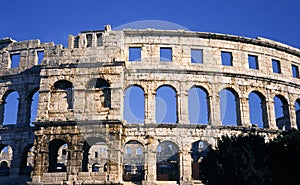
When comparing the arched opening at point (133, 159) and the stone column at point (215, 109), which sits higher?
the stone column at point (215, 109)

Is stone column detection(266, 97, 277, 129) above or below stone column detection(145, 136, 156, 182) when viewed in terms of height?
above

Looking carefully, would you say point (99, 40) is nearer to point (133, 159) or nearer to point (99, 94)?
point (99, 94)

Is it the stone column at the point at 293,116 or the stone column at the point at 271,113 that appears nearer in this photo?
the stone column at the point at 271,113

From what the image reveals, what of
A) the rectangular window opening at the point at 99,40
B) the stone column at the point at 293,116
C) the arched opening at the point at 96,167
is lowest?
the arched opening at the point at 96,167

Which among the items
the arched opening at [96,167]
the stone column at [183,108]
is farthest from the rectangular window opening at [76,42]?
the arched opening at [96,167]

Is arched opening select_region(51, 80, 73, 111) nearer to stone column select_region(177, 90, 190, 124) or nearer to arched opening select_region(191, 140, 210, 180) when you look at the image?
stone column select_region(177, 90, 190, 124)

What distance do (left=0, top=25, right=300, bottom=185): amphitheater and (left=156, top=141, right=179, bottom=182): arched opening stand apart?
0.10 metres

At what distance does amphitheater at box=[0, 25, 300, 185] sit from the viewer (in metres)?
19.7

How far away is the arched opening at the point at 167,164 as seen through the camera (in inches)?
909

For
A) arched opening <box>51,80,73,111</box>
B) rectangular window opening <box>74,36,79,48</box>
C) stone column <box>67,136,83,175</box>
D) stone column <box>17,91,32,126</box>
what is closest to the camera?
stone column <box>67,136,83,175</box>

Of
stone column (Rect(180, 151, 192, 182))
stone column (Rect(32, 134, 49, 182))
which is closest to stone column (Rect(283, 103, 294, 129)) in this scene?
stone column (Rect(180, 151, 192, 182))

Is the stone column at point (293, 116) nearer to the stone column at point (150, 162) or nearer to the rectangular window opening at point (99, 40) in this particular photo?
the stone column at point (150, 162)

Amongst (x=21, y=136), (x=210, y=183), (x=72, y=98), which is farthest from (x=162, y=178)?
(x=21, y=136)

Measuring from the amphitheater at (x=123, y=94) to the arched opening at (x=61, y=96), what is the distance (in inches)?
2.4
